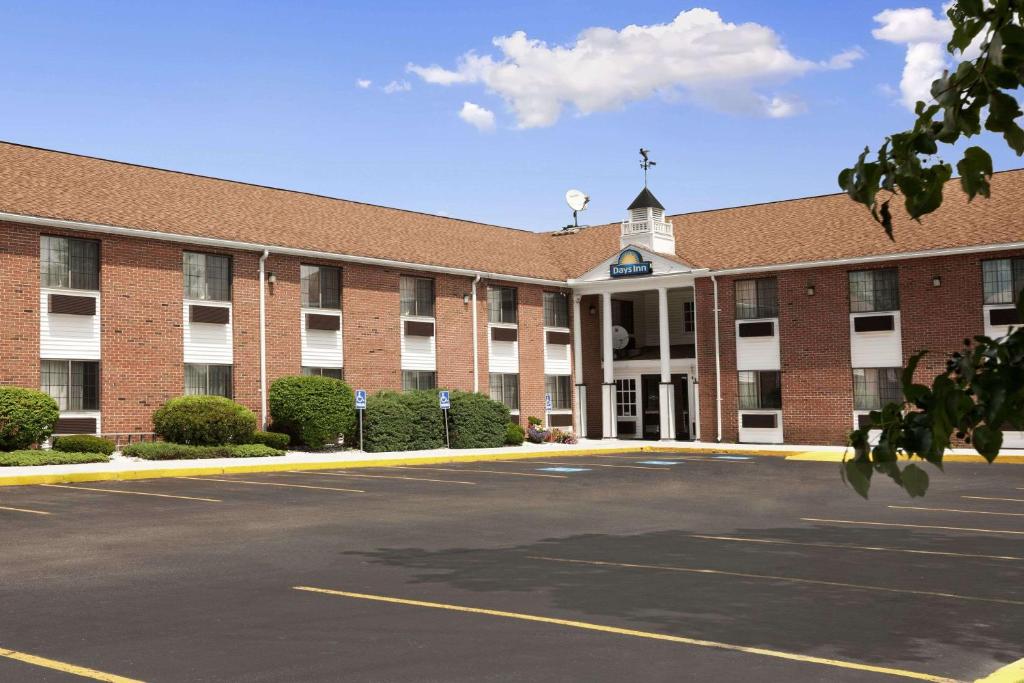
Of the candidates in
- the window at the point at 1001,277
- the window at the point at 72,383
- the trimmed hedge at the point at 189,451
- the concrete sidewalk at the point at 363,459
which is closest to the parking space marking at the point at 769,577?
the concrete sidewalk at the point at 363,459

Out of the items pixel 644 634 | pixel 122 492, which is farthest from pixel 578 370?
pixel 644 634

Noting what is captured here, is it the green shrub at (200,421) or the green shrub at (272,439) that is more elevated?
the green shrub at (200,421)

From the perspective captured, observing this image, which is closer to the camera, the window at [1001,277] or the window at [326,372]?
the window at [1001,277]

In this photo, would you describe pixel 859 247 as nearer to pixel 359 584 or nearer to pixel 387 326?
pixel 387 326

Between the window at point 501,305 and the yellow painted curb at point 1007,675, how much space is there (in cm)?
3081

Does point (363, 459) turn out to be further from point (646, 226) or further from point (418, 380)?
point (646, 226)

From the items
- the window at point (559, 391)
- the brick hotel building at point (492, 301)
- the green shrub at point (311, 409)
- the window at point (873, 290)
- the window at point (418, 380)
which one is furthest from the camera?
the window at point (559, 391)

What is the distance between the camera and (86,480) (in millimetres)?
20328

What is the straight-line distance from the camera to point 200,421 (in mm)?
26562

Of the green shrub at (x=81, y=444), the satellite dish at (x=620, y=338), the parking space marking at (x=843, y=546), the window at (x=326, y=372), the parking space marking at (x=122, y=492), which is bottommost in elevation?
the parking space marking at (x=843, y=546)

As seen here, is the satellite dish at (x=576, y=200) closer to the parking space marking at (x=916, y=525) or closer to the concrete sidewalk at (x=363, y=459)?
the concrete sidewalk at (x=363, y=459)

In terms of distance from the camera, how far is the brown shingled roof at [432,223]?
28.5 m

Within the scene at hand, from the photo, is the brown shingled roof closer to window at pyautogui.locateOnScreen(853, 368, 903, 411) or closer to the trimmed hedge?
window at pyautogui.locateOnScreen(853, 368, 903, 411)

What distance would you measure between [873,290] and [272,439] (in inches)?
722
